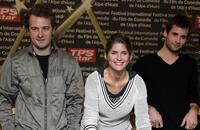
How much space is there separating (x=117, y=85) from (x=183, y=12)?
1.13 m

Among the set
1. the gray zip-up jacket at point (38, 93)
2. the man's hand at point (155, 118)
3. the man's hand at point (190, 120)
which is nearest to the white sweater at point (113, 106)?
the gray zip-up jacket at point (38, 93)

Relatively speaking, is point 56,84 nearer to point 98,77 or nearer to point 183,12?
point 98,77

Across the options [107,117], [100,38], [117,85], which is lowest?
[107,117]

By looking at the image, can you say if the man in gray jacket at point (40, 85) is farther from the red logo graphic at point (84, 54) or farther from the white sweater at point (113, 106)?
the red logo graphic at point (84, 54)

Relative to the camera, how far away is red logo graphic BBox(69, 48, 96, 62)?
126 inches

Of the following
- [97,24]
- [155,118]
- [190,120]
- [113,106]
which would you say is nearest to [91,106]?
[113,106]

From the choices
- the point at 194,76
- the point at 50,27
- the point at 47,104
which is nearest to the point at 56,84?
the point at 47,104

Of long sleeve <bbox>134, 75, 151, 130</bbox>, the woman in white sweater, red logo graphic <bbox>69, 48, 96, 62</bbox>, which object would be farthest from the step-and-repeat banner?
long sleeve <bbox>134, 75, 151, 130</bbox>

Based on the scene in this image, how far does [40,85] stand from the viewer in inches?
98.0

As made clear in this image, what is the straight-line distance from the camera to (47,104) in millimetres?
2484

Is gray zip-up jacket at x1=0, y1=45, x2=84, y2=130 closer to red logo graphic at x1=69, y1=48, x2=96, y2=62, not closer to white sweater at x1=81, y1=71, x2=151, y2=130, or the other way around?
white sweater at x1=81, y1=71, x2=151, y2=130

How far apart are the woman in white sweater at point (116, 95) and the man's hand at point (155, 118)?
9.8 inches

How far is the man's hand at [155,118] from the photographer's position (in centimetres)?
275

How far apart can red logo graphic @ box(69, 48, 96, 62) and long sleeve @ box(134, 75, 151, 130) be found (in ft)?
2.54
